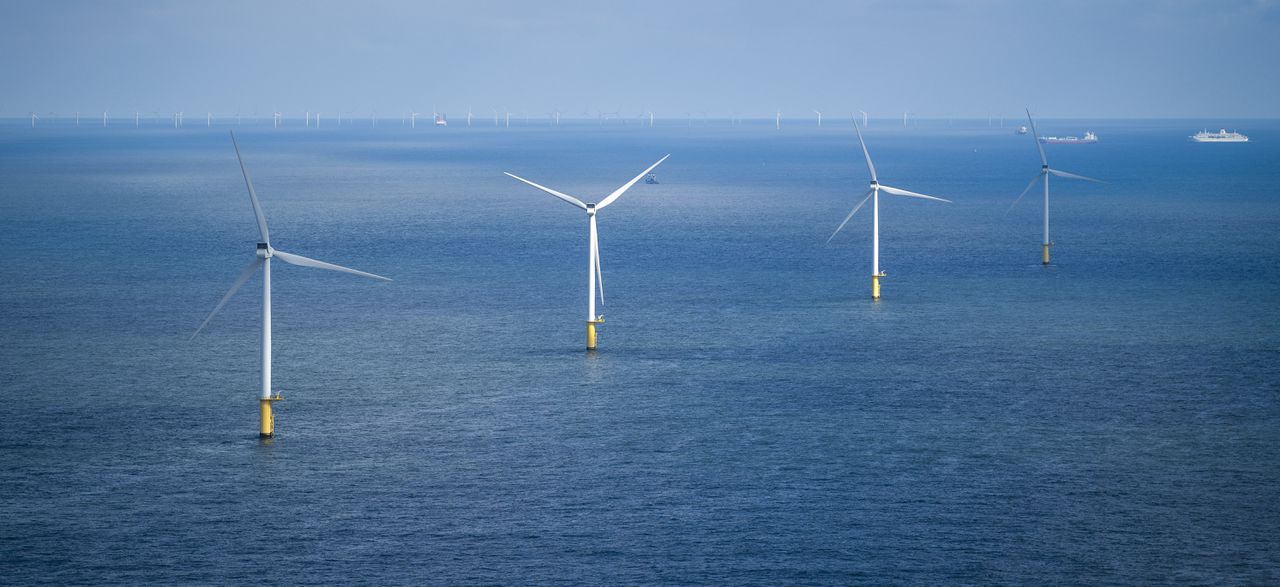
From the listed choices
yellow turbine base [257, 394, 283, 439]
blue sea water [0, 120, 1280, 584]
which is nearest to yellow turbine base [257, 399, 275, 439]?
yellow turbine base [257, 394, 283, 439]

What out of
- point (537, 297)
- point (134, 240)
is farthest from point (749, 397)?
point (134, 240)

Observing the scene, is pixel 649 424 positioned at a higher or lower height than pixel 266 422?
lower

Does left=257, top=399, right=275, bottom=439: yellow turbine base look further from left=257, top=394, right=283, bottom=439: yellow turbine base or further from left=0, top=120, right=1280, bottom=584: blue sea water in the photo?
left=0, top=120, right=1280, bottom=584: blue sea water

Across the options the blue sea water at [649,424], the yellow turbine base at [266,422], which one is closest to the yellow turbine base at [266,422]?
the yellow turbine base at [266,422]

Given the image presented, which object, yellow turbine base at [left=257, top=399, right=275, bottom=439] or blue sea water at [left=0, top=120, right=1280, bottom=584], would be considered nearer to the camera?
blue sea water at [left=0, top=120, right=1280, bottom=584]

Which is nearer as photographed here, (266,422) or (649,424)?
(266,422)

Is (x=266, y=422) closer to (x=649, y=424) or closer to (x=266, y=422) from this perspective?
(x=266, y=422)

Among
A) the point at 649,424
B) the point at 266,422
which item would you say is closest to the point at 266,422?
the point at 266,422

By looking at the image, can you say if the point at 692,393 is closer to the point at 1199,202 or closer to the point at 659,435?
the point at 659,435
